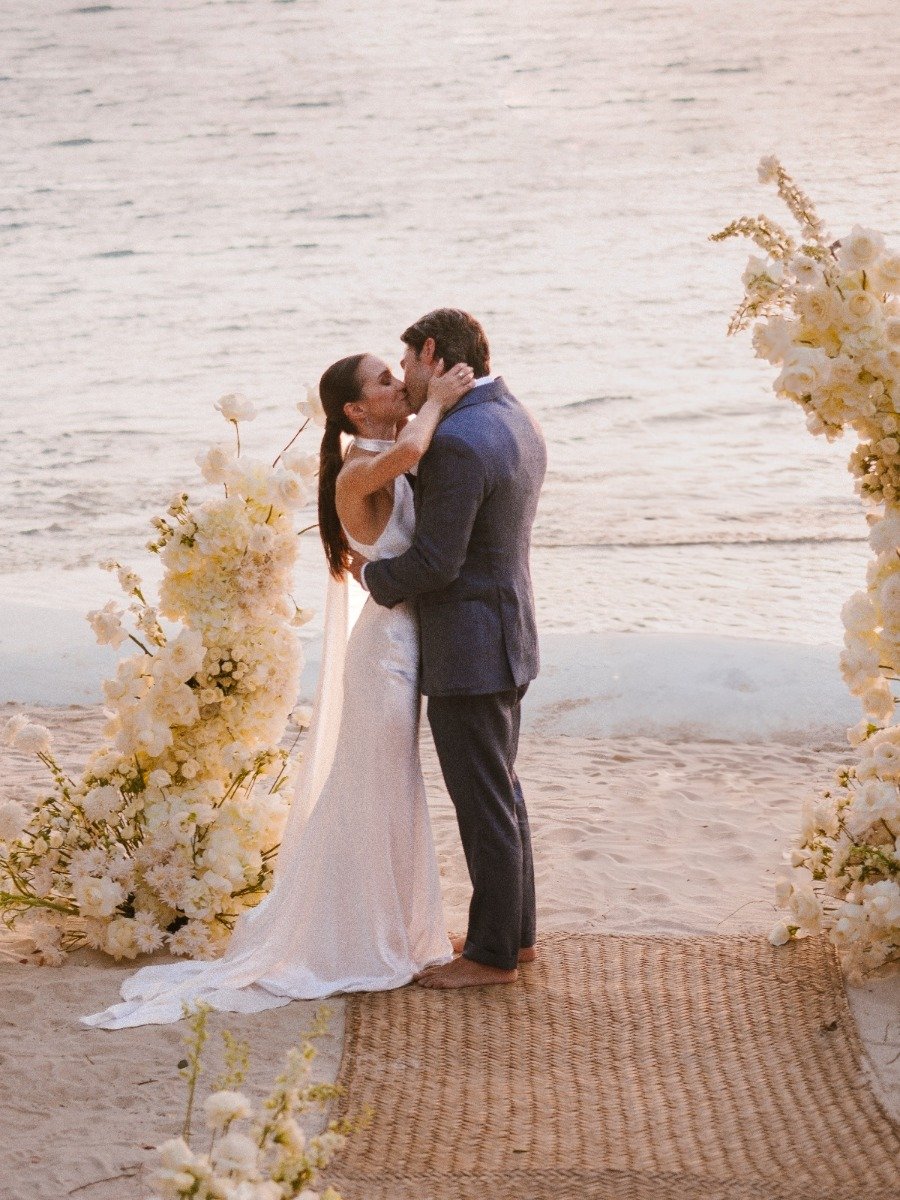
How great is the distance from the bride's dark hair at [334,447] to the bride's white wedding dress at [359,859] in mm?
101

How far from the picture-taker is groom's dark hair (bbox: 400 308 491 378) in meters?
4.43

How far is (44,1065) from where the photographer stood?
4.18 meters

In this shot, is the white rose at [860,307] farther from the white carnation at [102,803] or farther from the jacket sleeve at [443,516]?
the white carnation at [102,803]

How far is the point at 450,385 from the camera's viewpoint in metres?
4.41

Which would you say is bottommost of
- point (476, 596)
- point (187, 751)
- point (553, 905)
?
point (553, 905)

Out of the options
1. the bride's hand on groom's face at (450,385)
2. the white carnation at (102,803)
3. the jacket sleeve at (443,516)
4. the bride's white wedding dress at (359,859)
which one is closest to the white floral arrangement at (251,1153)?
the jacket sleeve at (443,516)

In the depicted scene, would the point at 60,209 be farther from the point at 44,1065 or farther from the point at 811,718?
the point at 44,1065

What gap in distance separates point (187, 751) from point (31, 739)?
1.66ft

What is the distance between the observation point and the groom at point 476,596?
437cm

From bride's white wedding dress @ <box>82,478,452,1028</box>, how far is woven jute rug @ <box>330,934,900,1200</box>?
18 centimetres

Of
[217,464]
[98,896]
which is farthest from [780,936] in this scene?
[217,464]

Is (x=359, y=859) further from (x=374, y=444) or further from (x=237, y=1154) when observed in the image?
(x=237, y=1154)

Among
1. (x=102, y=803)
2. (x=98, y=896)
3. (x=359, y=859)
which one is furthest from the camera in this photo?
(x=102, y=803)

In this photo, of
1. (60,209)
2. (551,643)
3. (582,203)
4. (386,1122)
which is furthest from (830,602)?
(60,209)
